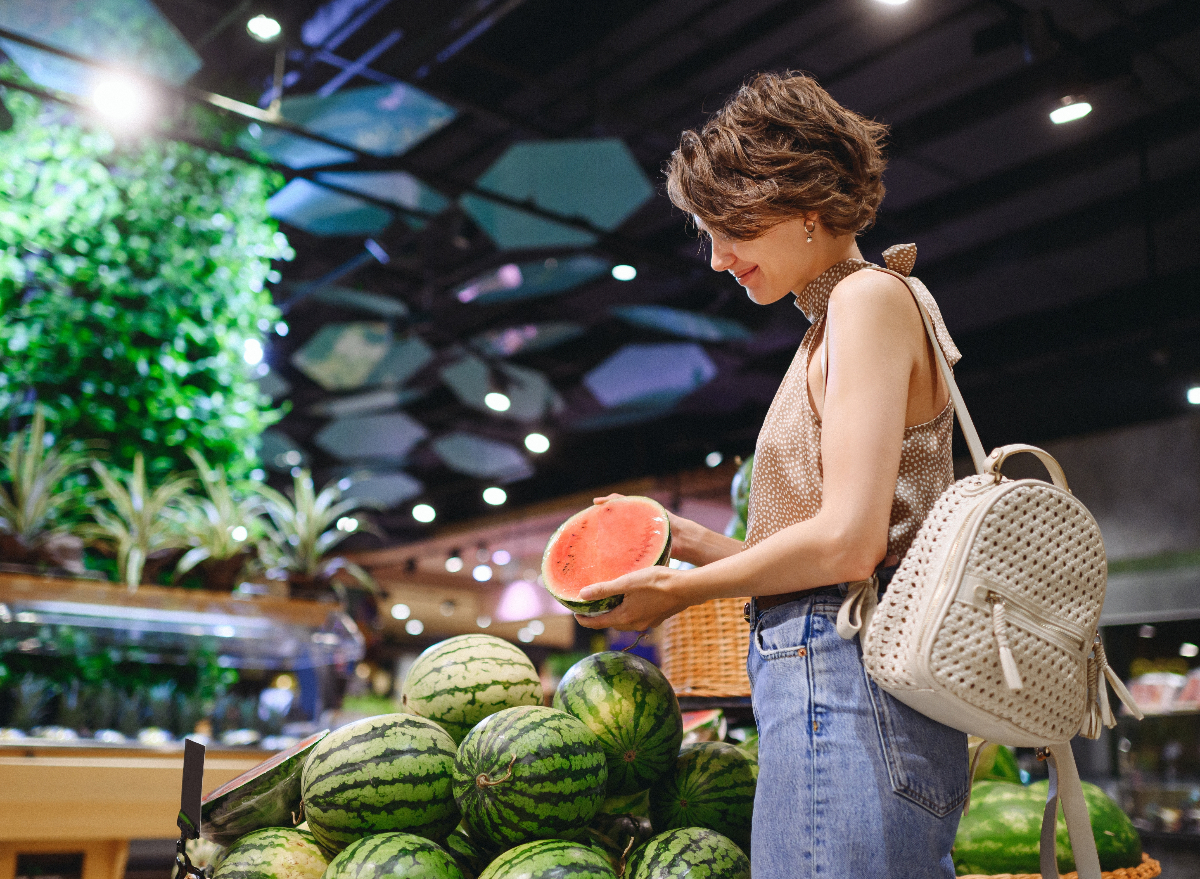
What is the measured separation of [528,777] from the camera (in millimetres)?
1359

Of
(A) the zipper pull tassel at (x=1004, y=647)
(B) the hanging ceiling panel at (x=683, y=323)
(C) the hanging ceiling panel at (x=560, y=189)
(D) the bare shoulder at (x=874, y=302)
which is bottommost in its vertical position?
(A) the zipper pull tassel at (x=1004, y=647)

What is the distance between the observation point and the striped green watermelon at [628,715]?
1529 millimetres

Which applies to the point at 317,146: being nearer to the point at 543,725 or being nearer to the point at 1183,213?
the point at 543,725

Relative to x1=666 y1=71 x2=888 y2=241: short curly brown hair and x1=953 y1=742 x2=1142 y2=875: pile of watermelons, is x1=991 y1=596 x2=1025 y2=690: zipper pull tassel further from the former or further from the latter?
x1=953 y1=742 x2=1142 y2=875: pile of watermelons

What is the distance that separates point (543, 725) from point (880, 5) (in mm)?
3867

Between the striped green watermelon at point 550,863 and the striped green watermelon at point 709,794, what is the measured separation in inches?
8.6

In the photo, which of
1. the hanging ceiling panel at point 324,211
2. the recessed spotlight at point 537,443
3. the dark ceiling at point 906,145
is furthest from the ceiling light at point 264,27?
the recessed spotlight at point 537,443

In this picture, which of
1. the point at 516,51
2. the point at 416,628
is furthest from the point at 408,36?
the point at 416,628

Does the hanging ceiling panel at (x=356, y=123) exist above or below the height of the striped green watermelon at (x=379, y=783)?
above

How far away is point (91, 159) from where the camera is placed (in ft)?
16.4

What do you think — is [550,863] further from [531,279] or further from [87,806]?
[531,279]

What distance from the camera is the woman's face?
135cm

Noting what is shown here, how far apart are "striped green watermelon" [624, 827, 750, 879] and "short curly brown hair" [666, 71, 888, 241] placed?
92cm

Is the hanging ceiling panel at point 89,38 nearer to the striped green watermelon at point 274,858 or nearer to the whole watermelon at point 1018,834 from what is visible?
the striped green watermelon at point 274,858
